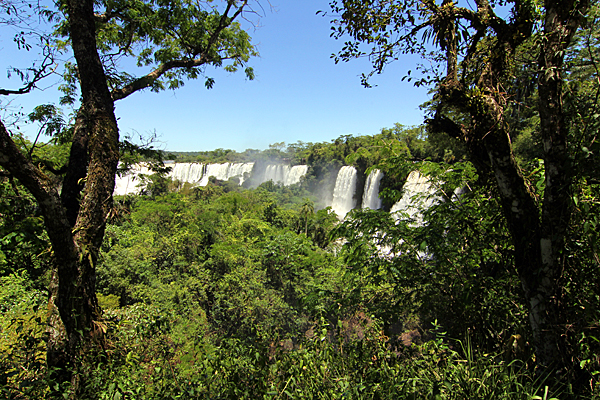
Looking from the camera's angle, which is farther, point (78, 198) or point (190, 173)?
point (190, 173)

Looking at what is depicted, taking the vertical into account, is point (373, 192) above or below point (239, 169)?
below

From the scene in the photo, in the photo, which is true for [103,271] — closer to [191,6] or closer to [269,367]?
[191,6]

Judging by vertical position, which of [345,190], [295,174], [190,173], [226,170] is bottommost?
[190,173]

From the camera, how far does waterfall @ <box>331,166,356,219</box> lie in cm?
3178

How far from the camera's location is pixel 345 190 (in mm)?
32344

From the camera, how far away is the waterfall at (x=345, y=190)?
104 feet

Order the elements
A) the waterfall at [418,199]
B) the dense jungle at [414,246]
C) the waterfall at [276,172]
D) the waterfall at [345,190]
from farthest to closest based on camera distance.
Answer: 1. the waterfall at [276,172]
2. the waterfall at [345,190]
3. the waterfall at [418,199]
4. the dense jungle at [414,246]

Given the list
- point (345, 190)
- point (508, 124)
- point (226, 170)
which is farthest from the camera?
point (226, 170)

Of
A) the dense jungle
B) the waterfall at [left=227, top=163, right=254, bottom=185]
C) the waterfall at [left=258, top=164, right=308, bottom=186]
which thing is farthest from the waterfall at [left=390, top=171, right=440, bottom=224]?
the waterfall at [left=227, top=163, right=254, bottom=185]

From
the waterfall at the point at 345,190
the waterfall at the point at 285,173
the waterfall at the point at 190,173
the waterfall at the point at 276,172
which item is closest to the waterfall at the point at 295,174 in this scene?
the waterfall at the point at 285,173

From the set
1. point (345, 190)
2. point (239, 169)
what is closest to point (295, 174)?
point (239, 169)

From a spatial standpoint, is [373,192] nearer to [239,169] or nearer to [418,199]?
[418,199]

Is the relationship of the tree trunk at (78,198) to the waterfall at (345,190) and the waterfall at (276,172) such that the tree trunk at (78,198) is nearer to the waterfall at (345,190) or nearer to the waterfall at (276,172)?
the waterfall at (345,190)

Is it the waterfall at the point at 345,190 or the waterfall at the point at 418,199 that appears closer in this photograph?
the waterfall at the point at 418,199
